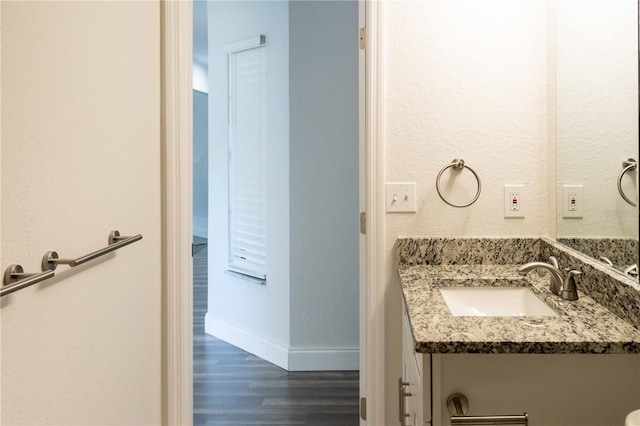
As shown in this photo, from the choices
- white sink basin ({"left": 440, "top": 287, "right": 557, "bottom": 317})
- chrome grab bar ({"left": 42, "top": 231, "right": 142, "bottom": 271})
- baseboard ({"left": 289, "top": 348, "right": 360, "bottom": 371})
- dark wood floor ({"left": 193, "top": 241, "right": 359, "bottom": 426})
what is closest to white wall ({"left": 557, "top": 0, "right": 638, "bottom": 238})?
white sink basin ({"left": 440, "top": 287, "right": 557, "bottom": 317})

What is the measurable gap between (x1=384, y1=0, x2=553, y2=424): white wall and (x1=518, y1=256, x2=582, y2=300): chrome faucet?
547 mm

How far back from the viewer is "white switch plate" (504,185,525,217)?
2.23 m

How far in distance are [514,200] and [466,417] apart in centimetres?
115

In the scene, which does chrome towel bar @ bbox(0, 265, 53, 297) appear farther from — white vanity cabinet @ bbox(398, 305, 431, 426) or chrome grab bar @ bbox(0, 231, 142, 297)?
white vanity cabinet @ bbox(398, 305, 431, 426)

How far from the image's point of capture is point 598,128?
1.72 meters

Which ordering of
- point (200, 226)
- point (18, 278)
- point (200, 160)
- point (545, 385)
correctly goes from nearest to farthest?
point (18, 278) → point (545, 385) → point (200, 160) → point (200, 226)

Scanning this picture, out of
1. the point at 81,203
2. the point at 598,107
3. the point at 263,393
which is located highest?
the point at 598,107

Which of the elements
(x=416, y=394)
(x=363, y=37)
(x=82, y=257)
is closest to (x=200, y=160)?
(x=363, y=37)

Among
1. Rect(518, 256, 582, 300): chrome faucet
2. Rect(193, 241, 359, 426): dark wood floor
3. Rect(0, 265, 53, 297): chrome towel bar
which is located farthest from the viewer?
Rect(193, 241, 359, 426): dark wood floor

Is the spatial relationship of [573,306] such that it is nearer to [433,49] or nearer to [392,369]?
[392,369]

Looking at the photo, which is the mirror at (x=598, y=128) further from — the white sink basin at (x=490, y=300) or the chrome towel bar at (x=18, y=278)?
the chrome towel bar at (x=18, y=278)

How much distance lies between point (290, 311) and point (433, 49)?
1.96 m

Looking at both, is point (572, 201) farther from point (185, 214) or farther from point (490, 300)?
point (185, 214)

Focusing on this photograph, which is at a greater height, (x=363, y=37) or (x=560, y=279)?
(x=363, y=37)
